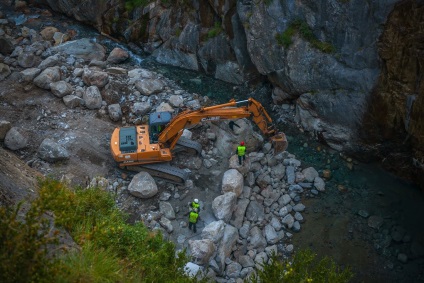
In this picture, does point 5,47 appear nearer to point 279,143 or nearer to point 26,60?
point 26,60

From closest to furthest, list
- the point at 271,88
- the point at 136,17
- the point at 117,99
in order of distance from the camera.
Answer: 1. the point at 117,99
2. the point at 271,88
3. the point at 136,17

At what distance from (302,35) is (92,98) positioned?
762 cm

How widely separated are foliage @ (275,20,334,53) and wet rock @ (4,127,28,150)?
9101 millimetres

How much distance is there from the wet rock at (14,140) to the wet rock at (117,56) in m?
6.09

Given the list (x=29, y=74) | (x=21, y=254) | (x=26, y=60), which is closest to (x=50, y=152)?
(x=29, y=74)

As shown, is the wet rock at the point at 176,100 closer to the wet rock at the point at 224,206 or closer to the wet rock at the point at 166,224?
the wet rock at the point at 224,206

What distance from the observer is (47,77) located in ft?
56.3

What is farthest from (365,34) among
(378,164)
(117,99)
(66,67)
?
(66,67)

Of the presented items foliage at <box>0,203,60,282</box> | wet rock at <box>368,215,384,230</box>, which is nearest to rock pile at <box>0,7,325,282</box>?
wet rock at <box>368,215,384,230</box>

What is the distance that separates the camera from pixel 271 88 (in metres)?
18.4

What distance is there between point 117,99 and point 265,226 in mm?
7320

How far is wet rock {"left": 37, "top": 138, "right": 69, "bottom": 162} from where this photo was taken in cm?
1443

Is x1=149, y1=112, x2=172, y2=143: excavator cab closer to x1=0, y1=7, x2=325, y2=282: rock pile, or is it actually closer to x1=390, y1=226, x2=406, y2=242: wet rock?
x1=0, y1=7, x2=325, y2=282: rock pile

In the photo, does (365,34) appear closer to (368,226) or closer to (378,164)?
(378,164)
